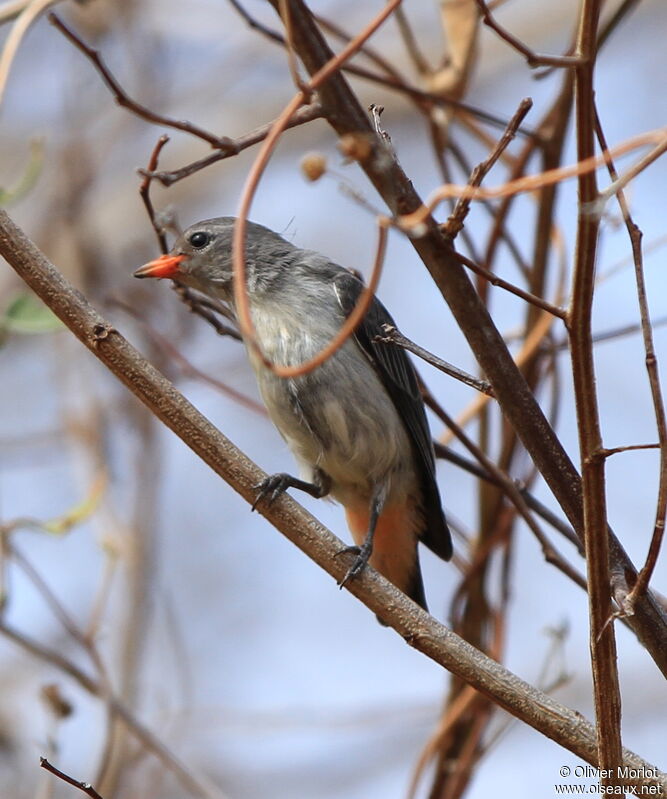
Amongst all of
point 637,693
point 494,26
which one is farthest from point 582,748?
point 637,693

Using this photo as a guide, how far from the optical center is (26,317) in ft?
8.20

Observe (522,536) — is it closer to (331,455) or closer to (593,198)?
(331,455)

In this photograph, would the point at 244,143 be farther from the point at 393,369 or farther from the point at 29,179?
the point at 393,369

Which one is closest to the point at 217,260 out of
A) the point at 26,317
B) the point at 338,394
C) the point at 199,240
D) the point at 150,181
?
the point at 199,240

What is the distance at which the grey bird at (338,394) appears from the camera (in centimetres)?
293

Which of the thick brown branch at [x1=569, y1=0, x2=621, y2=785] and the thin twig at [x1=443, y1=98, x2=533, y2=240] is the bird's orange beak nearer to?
the thin twig at [x1=443, y1=98, x2=533, y2=240]

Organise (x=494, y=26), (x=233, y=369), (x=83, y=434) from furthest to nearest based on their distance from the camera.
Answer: (x=233, y=369)
(x=83, y=434)
(x=494, y=26)

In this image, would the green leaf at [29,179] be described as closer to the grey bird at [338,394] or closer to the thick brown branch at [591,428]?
the grey bird at [338,394]

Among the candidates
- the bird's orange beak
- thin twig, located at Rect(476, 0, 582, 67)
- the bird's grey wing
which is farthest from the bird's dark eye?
thin twig, located at Rect(476, 0, 582, 67)

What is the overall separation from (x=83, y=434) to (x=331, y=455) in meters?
1.50

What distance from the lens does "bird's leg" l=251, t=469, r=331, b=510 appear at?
2037mm

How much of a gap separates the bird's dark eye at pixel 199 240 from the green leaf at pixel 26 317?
2.61 feet

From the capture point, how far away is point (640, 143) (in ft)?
4.41

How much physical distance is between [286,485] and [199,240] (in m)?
1.06
